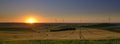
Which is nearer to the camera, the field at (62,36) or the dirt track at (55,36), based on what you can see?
the field at (62,36)

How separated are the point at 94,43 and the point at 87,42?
43cm

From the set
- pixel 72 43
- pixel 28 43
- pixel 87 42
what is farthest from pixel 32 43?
pixel 87 42

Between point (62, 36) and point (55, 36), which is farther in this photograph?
point (55, 36)

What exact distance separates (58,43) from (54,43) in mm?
237

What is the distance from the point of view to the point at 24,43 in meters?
13.8

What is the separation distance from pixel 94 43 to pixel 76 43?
1025 millimetres

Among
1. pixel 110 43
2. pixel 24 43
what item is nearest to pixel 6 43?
pixel 24 43

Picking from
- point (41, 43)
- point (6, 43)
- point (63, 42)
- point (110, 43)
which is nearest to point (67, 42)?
point (63, 42)

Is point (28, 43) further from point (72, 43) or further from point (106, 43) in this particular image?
point (106, 43)

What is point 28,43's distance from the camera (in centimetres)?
1362

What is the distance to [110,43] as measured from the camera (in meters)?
13.5

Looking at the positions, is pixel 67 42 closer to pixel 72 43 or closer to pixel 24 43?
pixel 72 43

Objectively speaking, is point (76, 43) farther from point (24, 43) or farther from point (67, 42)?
point (24, 43)

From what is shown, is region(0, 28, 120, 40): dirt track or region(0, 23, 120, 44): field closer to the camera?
region(0, 23, 120, 44): field
